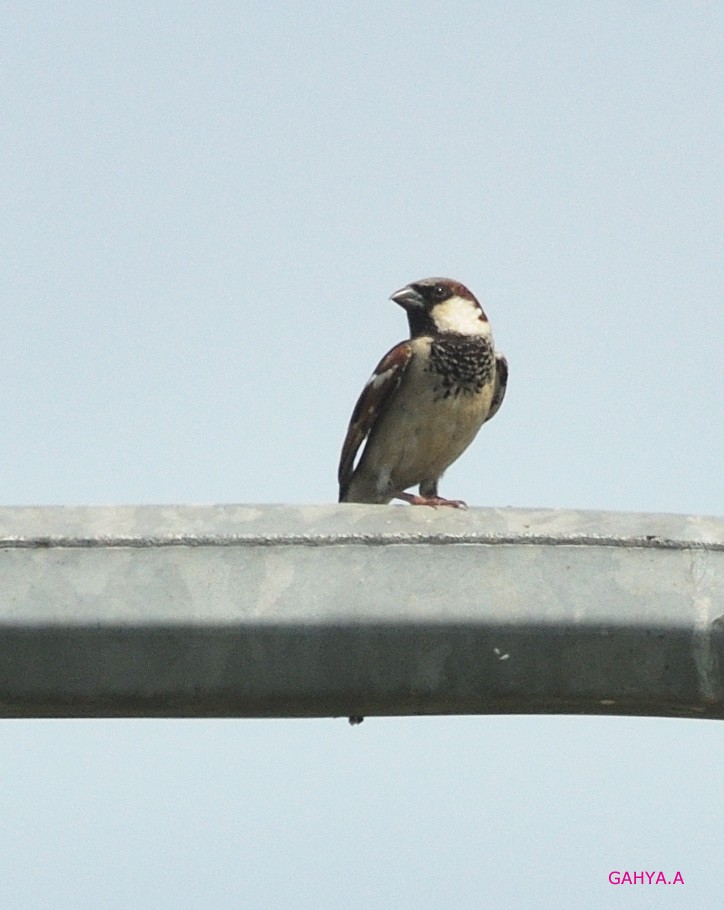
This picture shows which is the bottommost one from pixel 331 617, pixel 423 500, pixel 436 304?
pixel 331 617

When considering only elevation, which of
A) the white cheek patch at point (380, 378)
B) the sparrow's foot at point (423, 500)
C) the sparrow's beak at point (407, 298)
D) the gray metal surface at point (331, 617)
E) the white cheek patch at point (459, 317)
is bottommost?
the gray metal surface at point (331, 617)

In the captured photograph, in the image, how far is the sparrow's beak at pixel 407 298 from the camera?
A: 7.03 meters

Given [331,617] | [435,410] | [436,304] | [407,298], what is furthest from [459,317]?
[331,617]

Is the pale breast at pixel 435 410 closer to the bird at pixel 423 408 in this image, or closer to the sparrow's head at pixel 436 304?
the bird at pixel 423 408

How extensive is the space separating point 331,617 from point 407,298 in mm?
4782

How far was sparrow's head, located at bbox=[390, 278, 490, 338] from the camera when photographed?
6906mm

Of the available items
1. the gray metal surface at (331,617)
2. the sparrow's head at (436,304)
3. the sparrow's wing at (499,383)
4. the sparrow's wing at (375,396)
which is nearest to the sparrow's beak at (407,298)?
the sparrow's head at (436,304)

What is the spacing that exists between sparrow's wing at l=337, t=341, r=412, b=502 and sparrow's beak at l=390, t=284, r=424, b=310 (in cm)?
32

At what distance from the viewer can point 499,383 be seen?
22.4ft

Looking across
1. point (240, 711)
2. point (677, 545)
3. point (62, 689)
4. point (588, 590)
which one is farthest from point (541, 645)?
point (62, 689)

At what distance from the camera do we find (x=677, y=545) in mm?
2451

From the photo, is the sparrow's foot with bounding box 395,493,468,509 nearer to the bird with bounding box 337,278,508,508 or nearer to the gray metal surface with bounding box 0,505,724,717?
the bird with bounding box 337,278,508,508

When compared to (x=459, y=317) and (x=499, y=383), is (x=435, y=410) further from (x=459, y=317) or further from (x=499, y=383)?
(x=459, y=317)

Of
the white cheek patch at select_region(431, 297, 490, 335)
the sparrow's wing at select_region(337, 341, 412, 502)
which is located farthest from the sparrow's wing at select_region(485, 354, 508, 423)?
the sparrow's wing at select_region(337, 341, 412, 502)
